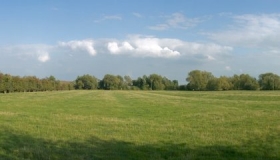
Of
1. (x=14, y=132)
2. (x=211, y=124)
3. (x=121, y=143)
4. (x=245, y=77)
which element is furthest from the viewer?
(x=245, y=77)

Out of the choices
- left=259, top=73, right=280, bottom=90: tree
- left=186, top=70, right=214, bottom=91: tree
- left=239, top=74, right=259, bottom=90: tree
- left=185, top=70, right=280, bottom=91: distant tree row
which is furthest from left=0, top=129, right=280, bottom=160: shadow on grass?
left=186, top=70, right=214, bottom=91: tree

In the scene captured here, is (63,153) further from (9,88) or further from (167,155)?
Result: (9,88)

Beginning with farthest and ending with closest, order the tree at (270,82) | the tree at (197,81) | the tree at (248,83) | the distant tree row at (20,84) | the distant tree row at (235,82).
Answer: the tree at (197,81)
the tree at (248,83)
the distant tree row at (235,82)
the tree at (270,82)
the distant tree row at (20,84)

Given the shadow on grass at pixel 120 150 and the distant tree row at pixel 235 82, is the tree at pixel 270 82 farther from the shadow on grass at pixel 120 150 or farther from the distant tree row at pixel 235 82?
the shadow on grass at pixel 120 150

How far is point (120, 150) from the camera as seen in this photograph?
13672 mm

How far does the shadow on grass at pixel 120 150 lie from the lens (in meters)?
12.7

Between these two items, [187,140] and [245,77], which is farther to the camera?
[245,77]

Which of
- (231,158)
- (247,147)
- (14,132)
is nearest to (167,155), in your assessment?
(231,158)

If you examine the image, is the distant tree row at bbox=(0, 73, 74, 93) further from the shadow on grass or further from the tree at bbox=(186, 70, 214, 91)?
the shadow on grass

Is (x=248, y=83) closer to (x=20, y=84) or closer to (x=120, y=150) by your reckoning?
(x=20, y=84)

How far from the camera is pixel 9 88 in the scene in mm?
121312

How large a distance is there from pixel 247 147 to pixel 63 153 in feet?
24.0

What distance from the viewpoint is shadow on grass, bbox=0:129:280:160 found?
1272cm

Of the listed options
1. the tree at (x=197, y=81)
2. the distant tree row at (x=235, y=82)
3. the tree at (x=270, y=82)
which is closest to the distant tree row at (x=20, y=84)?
the tree at (x=197, y=81)
